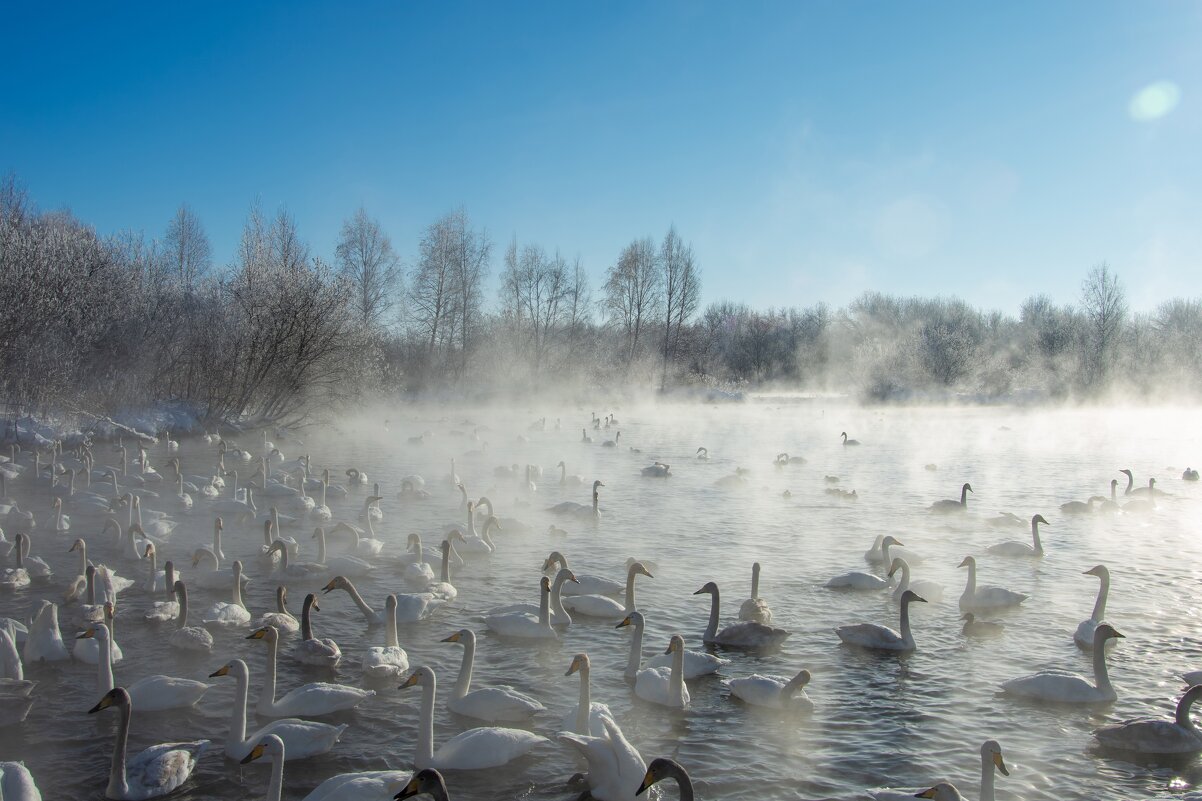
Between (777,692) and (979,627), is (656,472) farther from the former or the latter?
(777,692)

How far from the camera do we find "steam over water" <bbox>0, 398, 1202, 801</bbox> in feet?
21.4

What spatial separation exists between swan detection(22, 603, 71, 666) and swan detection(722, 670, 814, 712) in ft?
21.6

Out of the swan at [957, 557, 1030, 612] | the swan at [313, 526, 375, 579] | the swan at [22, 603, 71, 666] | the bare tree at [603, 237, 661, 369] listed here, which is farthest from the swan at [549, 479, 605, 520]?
the bare tree at [603, 237, 661, 369]

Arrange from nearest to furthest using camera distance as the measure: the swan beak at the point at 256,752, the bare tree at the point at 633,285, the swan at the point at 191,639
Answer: the swan beak at the point at 256,752, the swan at the point at 191,639, the bare tree at the point at 633,285

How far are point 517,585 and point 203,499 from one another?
9.73 m

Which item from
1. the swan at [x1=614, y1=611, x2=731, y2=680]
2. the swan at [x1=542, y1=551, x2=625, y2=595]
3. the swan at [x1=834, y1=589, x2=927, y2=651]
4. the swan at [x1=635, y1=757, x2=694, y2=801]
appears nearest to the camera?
Result: the swan at [x1=635, y1=757, x2=694, y2=801]

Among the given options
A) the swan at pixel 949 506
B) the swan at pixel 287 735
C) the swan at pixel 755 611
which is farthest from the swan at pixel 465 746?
the swan at pixel 949 506

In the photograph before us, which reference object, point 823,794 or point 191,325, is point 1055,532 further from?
point 191,325

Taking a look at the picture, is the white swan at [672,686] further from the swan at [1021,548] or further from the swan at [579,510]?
the swan at [579,510]

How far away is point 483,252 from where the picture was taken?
55469 millimetres

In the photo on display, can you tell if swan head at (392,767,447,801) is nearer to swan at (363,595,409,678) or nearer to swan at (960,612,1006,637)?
swan at (363,595,409,678)

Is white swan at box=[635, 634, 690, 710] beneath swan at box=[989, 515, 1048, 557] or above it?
beneath

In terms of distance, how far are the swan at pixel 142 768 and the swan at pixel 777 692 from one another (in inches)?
182

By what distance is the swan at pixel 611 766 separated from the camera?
5820mm
